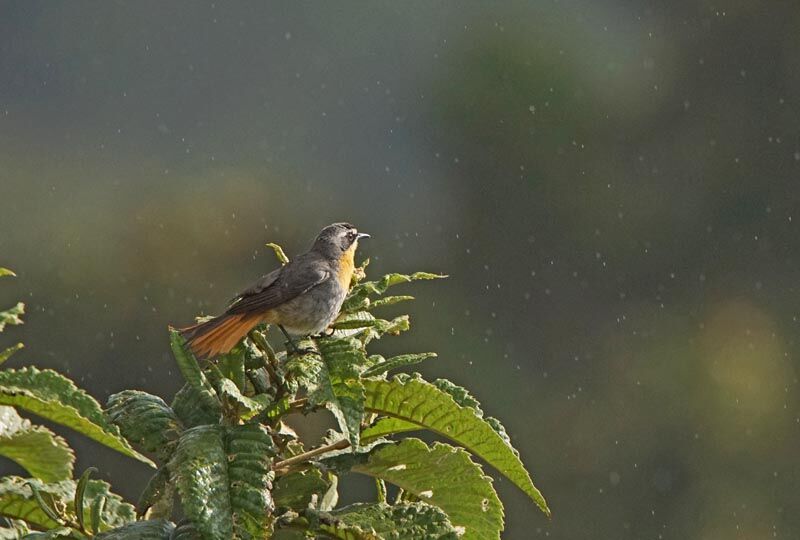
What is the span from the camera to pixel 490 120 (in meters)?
17.1

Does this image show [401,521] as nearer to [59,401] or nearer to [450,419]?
[450,419]

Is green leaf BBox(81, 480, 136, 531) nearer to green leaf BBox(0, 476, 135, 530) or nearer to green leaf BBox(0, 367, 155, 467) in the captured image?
green leaf BBox(0, 476, 135, 530)

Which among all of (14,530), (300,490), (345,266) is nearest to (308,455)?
(300,490)

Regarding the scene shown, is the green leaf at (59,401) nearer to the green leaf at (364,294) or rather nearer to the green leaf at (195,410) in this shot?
the green leaf at (195,410)

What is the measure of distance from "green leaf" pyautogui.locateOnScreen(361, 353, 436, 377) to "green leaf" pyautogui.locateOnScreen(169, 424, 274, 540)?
0.14 meters

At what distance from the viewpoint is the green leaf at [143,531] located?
1.35 meters

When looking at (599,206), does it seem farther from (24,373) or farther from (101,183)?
(24,373)

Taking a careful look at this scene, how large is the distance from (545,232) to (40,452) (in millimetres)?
14185

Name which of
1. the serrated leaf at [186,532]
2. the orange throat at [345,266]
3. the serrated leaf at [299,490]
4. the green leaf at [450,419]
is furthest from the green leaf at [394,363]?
the orange throat at [345,266]

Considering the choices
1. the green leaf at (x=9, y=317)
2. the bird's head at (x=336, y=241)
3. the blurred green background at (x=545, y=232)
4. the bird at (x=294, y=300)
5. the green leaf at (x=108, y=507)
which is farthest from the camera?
the blurred green background at (x=545, y=232)

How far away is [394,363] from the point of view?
1467 millimetres

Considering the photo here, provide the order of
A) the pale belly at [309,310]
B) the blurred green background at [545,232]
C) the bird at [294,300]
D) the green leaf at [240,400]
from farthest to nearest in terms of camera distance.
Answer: the blurred green background at [545,232], the pale belly at [309,310], the bird at [294,300], the green leaf at [240,400]

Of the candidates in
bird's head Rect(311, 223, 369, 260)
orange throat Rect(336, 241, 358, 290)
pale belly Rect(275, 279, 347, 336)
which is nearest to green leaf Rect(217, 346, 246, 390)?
pale belly Rect(275, 279, 347, 336)

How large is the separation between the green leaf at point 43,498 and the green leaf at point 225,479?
142 millimetres
